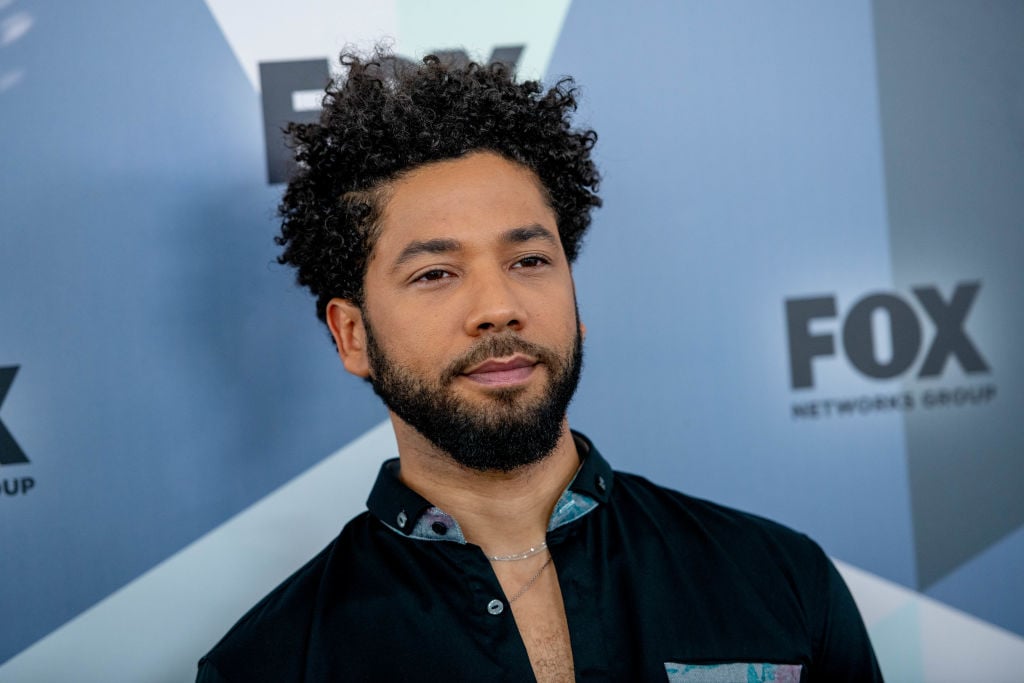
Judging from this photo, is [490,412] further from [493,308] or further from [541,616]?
[541,616]

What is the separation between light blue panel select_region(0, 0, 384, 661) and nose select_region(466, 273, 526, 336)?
19.8 inches

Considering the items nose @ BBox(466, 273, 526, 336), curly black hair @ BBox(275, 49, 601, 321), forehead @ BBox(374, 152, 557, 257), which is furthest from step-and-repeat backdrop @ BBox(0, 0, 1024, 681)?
nose @ BBox(466, 273, 526, 336)

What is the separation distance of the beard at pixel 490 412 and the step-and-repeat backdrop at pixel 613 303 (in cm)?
40

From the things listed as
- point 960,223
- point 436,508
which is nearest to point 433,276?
point 436,508

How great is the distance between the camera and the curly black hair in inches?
56.8

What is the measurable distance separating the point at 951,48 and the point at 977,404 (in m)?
0.72

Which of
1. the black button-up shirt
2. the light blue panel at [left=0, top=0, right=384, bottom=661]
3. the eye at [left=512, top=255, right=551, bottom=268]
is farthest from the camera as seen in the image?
the light blue panel at [left=0, top=0, right=384, bottom=661]

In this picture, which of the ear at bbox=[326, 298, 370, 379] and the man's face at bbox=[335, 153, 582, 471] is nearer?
the man's face at bbox=[335, 153, 582, 471]

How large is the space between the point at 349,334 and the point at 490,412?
33 centimetres

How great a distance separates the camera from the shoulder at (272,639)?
4.17ft

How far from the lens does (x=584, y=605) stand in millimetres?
1295

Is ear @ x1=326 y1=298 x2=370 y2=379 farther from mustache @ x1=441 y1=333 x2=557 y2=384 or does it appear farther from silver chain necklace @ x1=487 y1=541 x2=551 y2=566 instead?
silver chain necklace @ x1=487 y1=541 x2=551 y2=566

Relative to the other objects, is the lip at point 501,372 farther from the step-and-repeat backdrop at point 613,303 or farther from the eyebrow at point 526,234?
the step-and-repeat backdrop at point 613,303

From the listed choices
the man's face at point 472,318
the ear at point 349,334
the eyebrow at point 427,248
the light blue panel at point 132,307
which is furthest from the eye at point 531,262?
the light blue panel at point 132,307
